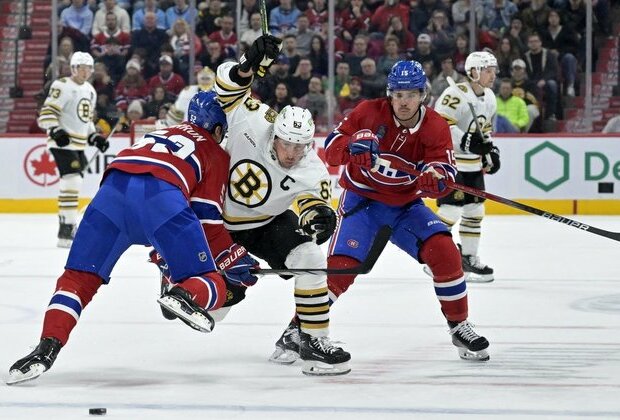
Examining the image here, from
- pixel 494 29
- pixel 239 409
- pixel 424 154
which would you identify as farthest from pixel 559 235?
pixel 239 409

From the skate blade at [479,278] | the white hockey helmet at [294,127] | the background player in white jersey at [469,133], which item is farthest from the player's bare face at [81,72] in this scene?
the white hockey helmet at [294,127]

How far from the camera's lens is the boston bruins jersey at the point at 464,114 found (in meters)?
7.30

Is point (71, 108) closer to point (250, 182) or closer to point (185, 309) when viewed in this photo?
point (250, 182)

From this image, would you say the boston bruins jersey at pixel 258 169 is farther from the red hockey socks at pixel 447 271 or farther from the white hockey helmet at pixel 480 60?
the white hockey helmet at pixel 480 60

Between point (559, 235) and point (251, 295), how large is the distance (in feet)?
11.9

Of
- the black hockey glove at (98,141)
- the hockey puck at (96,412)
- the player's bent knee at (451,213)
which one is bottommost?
the player's bent knee at (451,213)

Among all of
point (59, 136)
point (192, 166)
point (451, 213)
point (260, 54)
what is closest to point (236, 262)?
point (192, 166)

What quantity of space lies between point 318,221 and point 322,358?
1.52 feet

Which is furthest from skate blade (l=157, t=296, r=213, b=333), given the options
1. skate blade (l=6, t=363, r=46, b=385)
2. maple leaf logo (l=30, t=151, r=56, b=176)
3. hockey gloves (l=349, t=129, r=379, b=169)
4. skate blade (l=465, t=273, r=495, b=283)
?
maple leaf logo (l=30, t=151, r=56, b=176)

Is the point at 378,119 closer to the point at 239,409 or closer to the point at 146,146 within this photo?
the point at 146,146

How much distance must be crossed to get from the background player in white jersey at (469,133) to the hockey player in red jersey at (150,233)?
317cm

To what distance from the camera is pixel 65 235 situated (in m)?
8.84

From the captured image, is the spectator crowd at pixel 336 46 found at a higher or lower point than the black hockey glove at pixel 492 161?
higher

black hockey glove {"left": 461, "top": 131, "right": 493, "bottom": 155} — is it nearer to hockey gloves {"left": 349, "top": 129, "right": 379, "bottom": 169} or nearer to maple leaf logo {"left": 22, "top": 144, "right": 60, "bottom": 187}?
hockey gloves {"left": 349, "top": 129, "right": 379, "bottom": 169}
